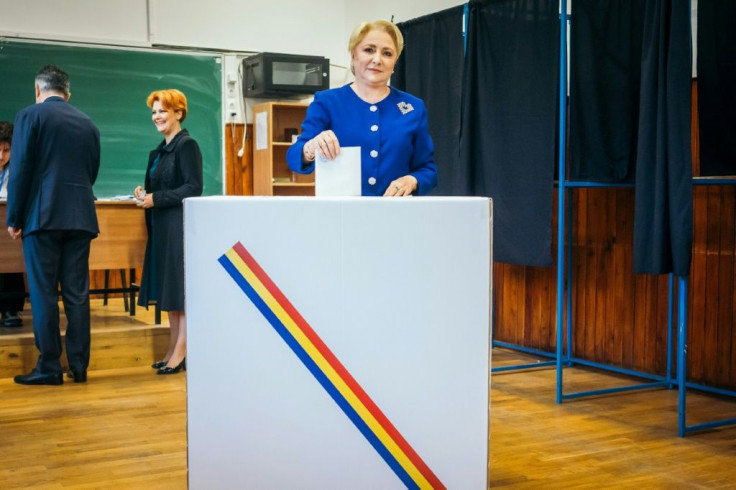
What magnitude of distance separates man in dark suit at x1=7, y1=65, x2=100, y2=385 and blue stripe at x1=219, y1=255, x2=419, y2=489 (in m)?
2.80

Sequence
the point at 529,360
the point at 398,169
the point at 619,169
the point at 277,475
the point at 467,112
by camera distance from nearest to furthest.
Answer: the point at 277,475, the point at 398,169, the point at 619,169, the point at 467,112, the point at 529,360

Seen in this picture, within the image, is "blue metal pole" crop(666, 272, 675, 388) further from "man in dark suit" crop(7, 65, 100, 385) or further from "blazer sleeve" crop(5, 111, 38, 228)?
"blazer sleeve" crop(5, 111, 38, 228)

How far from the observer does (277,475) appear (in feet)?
5.15

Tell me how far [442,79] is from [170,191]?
1.53 metres

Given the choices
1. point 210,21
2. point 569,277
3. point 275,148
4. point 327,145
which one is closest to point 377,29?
point 327,145

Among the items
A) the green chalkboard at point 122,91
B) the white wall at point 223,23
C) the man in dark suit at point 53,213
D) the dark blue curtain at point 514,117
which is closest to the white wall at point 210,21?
the white wall at point 223,23

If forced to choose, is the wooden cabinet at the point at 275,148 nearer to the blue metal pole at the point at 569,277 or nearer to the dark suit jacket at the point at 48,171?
the dark suit jacket at the point at 48,171

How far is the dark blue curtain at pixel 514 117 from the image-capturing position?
152 inches

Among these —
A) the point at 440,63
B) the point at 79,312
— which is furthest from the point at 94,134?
the point at 440,63

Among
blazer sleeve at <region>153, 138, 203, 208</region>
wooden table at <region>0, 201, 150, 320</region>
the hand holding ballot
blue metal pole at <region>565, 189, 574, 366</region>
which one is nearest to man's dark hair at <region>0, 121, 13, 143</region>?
wooden table at <region>0, 201, 150, 320</region>

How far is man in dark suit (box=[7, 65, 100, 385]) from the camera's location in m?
4.04

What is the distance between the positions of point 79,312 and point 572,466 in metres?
2.57

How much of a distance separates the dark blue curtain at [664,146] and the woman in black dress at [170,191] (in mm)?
2152

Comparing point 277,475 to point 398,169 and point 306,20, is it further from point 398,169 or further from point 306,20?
point 306,20
